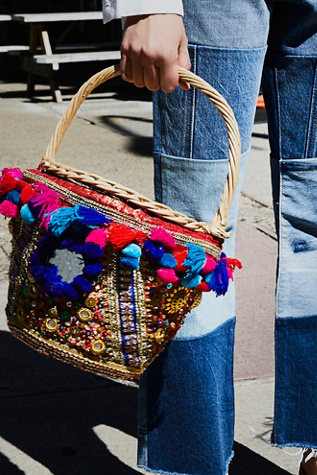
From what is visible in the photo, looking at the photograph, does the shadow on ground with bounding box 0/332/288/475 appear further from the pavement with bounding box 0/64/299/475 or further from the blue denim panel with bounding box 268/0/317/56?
the blue denim panel with bounding box 268/0/317/56

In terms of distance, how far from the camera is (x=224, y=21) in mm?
1432

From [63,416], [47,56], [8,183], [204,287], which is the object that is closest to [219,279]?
[204,287]

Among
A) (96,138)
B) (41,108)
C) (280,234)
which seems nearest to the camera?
(280,234)

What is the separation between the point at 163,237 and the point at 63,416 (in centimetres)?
→ 101

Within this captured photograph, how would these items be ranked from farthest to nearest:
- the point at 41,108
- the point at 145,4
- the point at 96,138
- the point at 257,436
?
1. the point at 41,108
2. the point at 96,138
3. the point at 257,436
4. the point at 145,4

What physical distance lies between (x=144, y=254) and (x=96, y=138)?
432cm

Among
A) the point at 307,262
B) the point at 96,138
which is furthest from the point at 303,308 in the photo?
the point at 96,138

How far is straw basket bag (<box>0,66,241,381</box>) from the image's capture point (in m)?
1.30

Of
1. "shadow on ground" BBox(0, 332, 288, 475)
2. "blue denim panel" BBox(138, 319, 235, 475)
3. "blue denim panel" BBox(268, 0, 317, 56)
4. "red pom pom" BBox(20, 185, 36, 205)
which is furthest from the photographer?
"shadow on ground" BBox(0, 332, 288, 475)

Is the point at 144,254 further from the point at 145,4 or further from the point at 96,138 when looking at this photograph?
the point at 96,138

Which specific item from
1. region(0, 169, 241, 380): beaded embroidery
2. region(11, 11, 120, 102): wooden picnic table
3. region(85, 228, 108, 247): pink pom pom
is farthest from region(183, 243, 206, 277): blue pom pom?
region(11, 11, 120, 102): wooden picnic table

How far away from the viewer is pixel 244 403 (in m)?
2.16

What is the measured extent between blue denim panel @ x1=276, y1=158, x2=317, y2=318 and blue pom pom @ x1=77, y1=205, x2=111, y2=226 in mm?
561

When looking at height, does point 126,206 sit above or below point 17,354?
above
